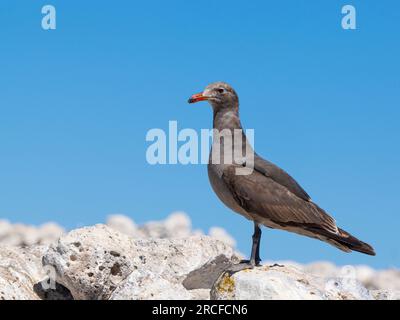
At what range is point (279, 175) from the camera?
1440cm

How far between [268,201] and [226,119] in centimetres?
203

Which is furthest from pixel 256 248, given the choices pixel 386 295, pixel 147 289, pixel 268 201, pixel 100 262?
pixel 386 295

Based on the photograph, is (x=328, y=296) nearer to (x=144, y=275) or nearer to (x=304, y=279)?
(x=304, y=279)

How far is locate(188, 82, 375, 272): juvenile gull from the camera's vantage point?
13.6 m

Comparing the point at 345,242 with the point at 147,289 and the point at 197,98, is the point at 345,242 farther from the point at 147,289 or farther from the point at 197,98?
the point at 197,98

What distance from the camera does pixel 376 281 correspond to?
2342 centimetres

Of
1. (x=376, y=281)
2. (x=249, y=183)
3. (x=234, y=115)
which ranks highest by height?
(x=234, y=115)

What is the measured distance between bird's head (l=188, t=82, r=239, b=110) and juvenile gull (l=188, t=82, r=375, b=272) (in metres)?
0.74

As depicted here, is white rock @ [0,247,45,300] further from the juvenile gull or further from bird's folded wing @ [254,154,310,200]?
bird's folded wing @ [254,154,310,200]
